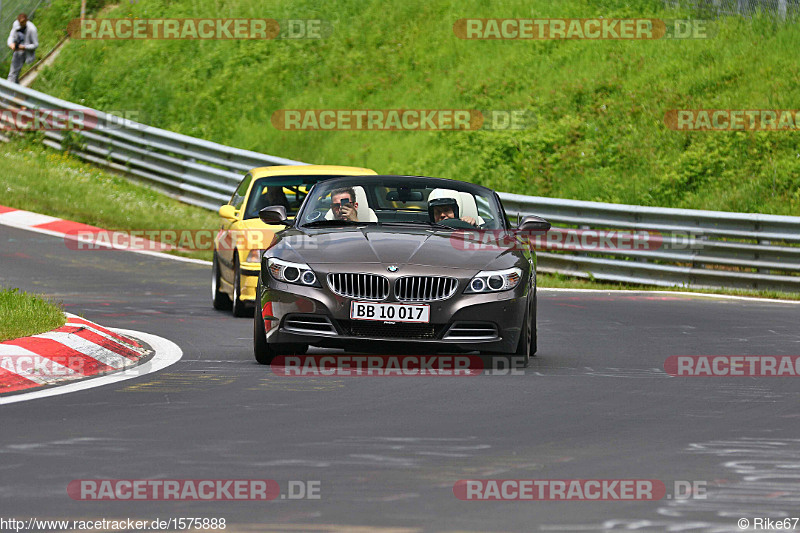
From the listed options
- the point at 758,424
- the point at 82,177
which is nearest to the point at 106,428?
the point at 758,424

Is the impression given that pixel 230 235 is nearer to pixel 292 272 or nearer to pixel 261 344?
pixel 261 344

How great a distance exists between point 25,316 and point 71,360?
4.56ft

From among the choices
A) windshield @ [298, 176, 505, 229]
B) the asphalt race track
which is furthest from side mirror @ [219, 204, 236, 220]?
windshield @ [298, 176, 505, 229]

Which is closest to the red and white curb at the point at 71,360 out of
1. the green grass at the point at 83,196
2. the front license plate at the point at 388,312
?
the front license plate at the point at 388,312

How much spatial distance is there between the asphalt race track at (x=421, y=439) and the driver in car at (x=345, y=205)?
127 centimetres

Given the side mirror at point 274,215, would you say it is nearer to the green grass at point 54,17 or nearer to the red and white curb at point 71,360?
the red and white curb at point 71,360

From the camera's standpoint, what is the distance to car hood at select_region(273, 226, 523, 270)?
10.7 m

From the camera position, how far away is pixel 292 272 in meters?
10.8

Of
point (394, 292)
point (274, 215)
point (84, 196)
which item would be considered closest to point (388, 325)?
point (394, 292)

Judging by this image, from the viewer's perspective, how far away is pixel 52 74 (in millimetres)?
34281

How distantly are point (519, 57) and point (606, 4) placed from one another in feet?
7.87

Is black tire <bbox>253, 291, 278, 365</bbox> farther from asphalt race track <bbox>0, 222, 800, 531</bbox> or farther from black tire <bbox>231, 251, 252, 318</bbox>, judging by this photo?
black tire <bbox>231, 251, 252, 318</bbox>

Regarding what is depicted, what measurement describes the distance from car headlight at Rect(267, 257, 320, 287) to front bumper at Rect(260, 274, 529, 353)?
47 millimetres

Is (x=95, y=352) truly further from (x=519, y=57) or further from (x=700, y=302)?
(x=519, y=57)
